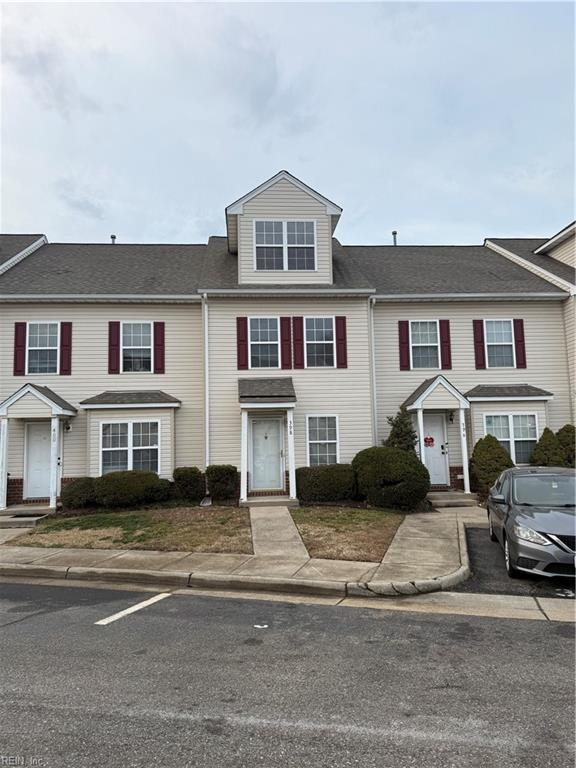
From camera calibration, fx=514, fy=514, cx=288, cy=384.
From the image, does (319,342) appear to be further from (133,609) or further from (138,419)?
(133,609)

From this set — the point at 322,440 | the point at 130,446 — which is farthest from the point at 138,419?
the point at 322,440

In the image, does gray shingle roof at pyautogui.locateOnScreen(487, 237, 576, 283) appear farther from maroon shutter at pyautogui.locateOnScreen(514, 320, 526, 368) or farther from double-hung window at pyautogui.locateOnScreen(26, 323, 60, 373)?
double-hung window at pyautogui.locateOnScreen(26, 323, 60, 373)

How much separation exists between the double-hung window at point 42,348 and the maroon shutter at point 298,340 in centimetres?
710

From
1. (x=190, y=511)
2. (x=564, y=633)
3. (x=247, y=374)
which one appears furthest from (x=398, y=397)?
(x=564, y=633)

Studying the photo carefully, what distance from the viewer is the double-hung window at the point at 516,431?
15.9 m

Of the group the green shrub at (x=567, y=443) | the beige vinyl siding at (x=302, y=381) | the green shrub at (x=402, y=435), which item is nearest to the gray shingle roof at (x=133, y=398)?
the beige vinyl siding at (x=302, y=381)

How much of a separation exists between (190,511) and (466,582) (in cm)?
758

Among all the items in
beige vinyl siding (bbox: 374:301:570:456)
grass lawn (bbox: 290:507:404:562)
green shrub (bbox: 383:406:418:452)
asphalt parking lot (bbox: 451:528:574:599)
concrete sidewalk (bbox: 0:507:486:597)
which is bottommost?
→ asphalt parking lot (bbox: 451:528:574:599)

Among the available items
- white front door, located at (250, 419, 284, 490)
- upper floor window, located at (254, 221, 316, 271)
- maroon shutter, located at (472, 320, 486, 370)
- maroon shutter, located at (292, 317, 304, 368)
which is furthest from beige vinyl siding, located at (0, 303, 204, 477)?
maroon shutter, located at (472, 320, 486, 370)

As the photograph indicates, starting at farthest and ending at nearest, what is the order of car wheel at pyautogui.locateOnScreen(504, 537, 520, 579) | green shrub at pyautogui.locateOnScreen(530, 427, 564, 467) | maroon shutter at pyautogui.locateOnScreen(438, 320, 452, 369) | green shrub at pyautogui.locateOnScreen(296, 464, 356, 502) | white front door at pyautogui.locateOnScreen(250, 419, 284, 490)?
1. maroon shutter at pyautogui.locateOnScreen(438, 320, 452, 369)
2. white front door at pyautogui.locateOnScreen(250, 419, 284, 490)
3. green shrub at pyautogui.locateOnScreen(530, 427, 564, 467)
4. green shrub at pyautogui.locateOnScreen(296, 464, 356, 502)
5. car wheel at pyautogui.locateOnScreen(504, 537, 520, 579)

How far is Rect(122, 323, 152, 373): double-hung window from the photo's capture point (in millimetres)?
15656

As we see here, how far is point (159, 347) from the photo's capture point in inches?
621

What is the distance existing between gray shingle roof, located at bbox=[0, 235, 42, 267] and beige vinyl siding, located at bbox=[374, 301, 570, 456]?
12.3m

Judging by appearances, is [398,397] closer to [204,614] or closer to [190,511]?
[190,511]
